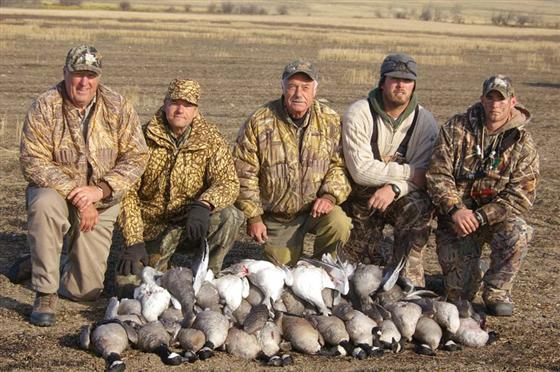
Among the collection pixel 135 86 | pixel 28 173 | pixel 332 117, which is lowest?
pixel 135 86

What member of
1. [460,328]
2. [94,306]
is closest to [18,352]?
[94,306]

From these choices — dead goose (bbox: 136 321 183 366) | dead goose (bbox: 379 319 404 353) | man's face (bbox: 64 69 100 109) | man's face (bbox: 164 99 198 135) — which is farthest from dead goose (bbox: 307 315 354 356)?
man's face (bbox: 64 69 100 109)

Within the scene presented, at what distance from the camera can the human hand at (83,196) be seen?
700cm

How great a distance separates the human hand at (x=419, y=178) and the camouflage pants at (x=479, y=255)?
0.33m

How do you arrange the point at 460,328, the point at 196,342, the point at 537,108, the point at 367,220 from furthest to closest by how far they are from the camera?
1. the point at 537,108
2. the point at 367,220
3. the point at 460,328
4. the point at 196,342

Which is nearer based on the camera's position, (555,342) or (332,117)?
(555,342)

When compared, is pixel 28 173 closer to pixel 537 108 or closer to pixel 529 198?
pixel 529 198

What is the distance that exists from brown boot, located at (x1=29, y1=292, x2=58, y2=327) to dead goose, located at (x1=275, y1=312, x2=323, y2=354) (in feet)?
5.43

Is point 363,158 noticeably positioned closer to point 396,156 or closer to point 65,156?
point 396,156

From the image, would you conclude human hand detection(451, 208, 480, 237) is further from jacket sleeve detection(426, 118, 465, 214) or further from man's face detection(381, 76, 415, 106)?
man's face detection(381, 76, 415, 106)

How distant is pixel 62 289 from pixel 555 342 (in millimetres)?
3765

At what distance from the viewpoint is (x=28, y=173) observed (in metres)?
7.04

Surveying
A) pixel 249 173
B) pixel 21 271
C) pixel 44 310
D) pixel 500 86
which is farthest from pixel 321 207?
pixel 21 271

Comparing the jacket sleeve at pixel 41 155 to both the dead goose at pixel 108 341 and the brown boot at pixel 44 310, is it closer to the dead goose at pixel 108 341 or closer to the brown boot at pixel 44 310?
the brown boot at pixel 44 310
